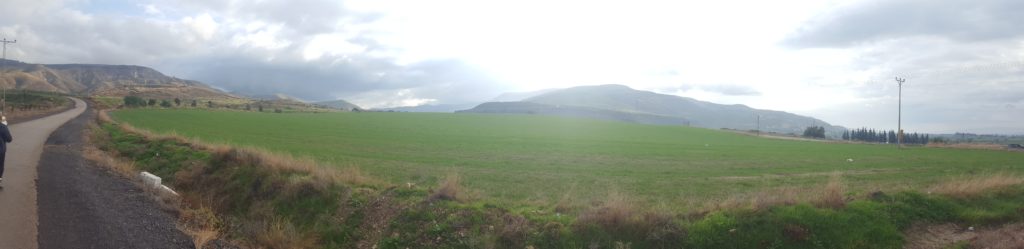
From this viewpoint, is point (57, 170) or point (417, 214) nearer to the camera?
point (417, 214)

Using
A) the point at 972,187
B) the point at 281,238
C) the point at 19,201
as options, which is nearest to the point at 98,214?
the point at 19,201

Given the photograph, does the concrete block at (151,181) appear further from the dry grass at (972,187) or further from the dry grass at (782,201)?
the dry grass at (972,187)

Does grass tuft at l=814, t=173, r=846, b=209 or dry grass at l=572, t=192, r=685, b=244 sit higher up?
grass tuft at l=814, t=173, r=846, b=209

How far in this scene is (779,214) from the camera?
10.5 m

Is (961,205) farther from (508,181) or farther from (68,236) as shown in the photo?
(68,236)

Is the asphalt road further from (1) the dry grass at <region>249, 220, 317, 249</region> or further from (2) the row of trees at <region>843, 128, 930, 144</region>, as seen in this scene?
(2) the row of trees at <region>843, 128, 930, 144</region>

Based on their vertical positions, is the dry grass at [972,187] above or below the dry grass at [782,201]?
above

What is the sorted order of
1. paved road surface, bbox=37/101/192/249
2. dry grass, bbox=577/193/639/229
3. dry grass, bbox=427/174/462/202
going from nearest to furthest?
paved road surface, bbox=37/101/192/249 → dry grass, bbox=577/193/639/229 → dry grass, bbox=427/174/462/202

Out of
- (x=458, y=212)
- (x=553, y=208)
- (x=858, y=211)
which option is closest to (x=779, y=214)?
(x=858, y=211)

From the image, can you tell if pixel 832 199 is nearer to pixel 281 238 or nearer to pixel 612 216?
pixel 612 216

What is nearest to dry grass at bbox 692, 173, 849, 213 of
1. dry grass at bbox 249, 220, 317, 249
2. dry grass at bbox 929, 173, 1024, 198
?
dry grass at bbox 929, 173, 1024, 198

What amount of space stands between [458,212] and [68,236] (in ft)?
22.9

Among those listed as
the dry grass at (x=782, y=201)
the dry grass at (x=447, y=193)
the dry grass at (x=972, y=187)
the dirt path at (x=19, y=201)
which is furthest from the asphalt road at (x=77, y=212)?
the dry grass at (x=972, y=187)

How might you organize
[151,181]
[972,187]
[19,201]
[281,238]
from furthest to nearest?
1. [151,181]
2. [972,187]
3. [19,201]
4. [281,238]
